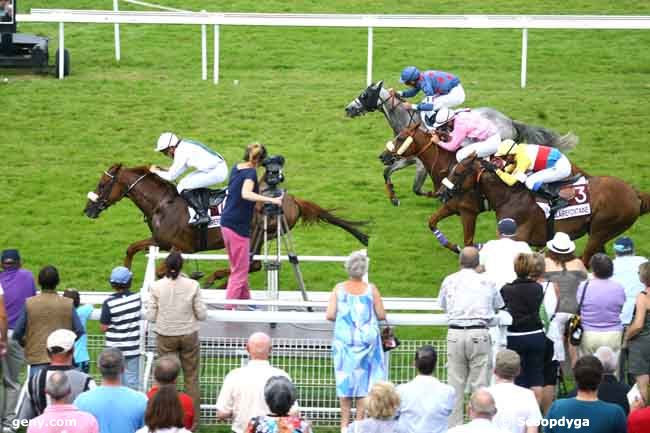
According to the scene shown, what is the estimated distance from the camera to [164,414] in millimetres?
6566

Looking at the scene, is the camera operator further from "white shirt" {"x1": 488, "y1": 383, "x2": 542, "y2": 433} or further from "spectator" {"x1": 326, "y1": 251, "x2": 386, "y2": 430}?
"white shirt" {"x1": 488, "y1": 383, "x2": 542, "y2": 433}

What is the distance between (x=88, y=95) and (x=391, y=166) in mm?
5535

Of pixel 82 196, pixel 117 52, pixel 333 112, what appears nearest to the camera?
pixel 82 196

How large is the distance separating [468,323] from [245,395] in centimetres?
184

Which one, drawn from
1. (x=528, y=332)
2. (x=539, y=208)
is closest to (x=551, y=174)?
(x=539, y=208)

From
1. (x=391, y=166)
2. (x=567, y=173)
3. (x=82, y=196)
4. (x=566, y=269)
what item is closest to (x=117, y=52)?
(x=82, y=196)

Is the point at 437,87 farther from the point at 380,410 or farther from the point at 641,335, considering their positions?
the point at 380,410

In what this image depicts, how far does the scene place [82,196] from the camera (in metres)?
15.2

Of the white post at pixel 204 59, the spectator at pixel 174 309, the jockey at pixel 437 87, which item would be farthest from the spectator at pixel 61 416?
the white post at pixel 204 59

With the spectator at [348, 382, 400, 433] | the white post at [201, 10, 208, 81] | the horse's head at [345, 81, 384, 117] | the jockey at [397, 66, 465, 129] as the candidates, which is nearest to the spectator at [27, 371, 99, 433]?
the spectator at [348, 382, 400, 433]

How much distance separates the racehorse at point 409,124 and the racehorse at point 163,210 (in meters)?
2.30

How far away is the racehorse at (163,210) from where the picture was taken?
1213 cm

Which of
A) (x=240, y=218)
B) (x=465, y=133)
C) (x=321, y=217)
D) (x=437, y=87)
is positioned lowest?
(x=321, y=217)

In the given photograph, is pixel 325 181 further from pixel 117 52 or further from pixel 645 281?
pixel 645 281
